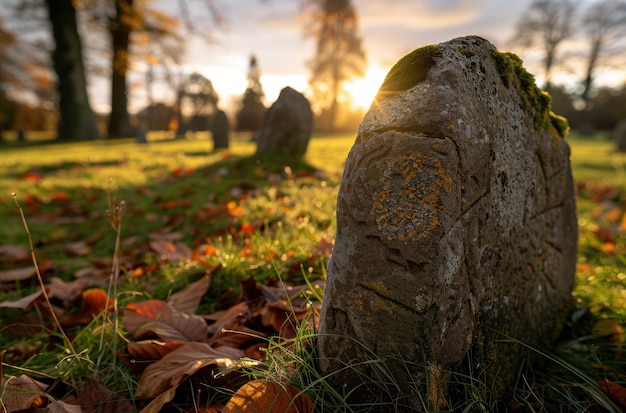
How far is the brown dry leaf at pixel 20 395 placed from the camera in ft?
4.10

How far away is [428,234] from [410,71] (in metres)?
0.51

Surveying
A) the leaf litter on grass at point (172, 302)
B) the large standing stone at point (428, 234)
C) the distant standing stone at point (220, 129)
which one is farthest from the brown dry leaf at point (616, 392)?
the distant standing stone at point (220, 129)

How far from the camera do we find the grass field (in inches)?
60.9

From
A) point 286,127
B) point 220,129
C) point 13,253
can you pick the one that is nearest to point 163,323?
point 13,253

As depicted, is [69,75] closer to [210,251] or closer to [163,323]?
[210,251]

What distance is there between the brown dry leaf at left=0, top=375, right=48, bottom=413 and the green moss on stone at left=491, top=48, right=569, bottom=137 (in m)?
1.86


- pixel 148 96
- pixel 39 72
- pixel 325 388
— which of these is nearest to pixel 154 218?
pixel 325 388

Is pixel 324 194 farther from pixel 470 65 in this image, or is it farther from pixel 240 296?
pixel 470 65

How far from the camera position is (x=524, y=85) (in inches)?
63.1

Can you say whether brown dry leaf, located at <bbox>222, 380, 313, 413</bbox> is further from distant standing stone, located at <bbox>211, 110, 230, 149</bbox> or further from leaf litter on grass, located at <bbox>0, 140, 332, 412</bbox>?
distant standing stone, located at <bbox>211, 110, 230, 149</bbox>

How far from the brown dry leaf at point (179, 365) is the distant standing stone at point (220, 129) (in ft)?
36.8

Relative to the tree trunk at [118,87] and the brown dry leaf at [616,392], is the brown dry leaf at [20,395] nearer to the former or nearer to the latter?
the brown dry leaf at [616,392]

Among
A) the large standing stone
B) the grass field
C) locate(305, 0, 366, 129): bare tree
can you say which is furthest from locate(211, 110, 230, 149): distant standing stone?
locate(305, 0, 366, 129): bare tree

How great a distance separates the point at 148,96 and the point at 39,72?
A: 29.6 ft
